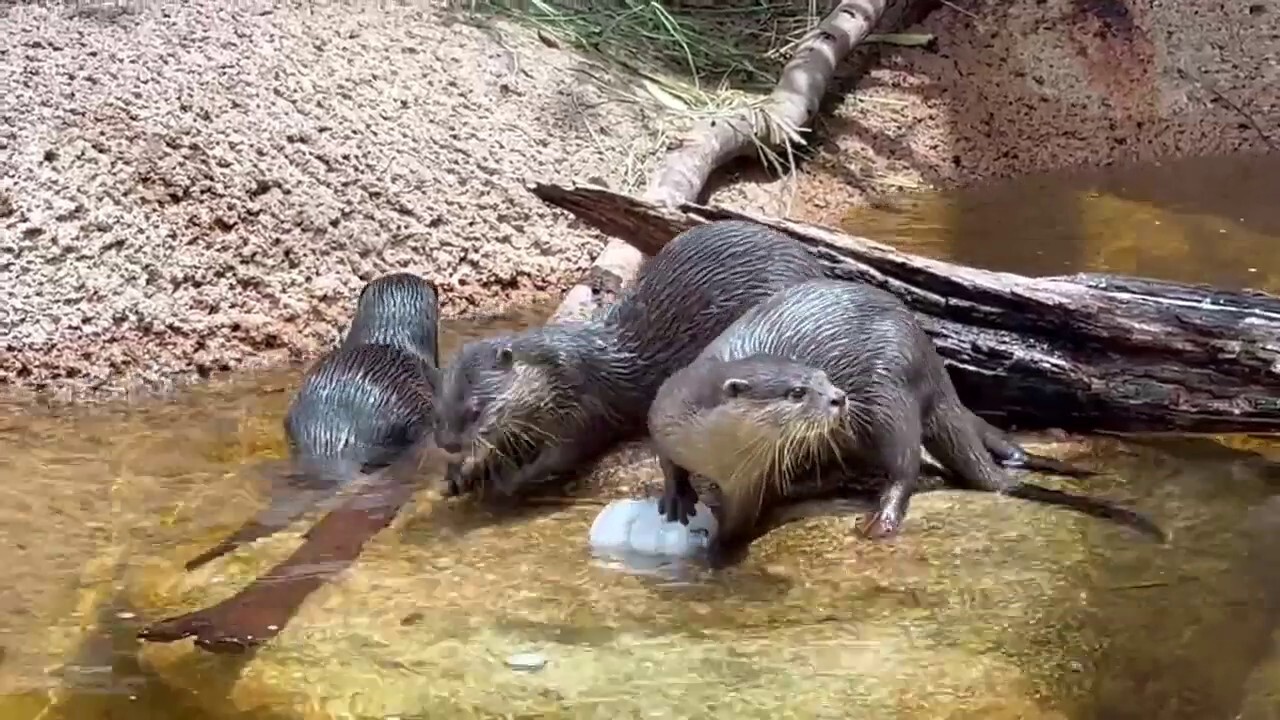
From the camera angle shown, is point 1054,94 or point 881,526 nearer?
point 881,526

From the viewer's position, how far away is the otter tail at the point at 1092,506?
231 centimetres

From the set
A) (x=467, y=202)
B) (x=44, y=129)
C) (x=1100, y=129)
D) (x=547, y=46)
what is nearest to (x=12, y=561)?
(x=44, y=129)

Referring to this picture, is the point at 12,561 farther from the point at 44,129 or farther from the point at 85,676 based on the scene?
the point at 44,129

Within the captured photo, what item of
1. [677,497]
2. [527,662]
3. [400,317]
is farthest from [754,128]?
[527,662]

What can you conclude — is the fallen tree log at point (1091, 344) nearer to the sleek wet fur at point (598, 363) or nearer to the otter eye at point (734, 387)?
the sleek wet fur at point (598, 363)

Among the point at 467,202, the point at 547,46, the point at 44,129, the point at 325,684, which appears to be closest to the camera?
the point at 325,684

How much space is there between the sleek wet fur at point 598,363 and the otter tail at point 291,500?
0.24 meters

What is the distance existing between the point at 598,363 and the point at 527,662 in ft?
3.16

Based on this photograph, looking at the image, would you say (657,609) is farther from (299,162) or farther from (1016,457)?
(299,162)

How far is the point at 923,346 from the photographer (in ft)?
8.43

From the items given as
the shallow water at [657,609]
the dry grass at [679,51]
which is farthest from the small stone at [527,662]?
the dry grass at [679,51]

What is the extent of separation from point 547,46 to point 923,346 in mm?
2919

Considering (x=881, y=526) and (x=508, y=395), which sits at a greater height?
(x=508, y=395)

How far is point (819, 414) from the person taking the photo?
2.21 metres
